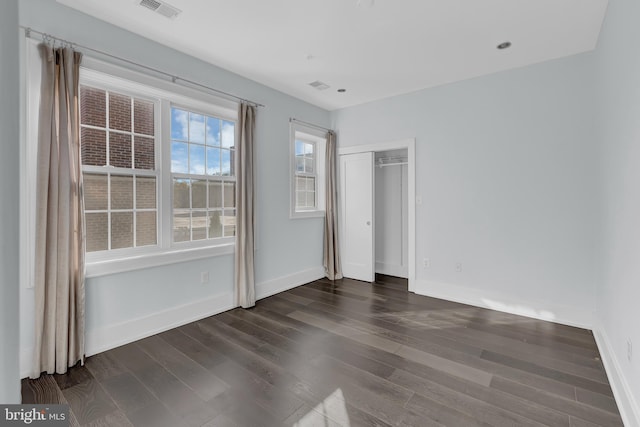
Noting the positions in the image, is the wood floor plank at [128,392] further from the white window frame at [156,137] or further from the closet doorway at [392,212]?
the closet doorway at [392,212]

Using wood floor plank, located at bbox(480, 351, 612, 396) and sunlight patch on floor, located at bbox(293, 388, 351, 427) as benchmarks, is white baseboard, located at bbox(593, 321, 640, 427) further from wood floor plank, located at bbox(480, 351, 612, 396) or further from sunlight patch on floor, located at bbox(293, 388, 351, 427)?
sunlight patch on floor, located at bbox(293, 388, 351, 427)

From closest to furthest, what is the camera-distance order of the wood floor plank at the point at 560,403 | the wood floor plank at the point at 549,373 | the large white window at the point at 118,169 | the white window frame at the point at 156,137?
the wood floor plank at the point at 560,403 → the wood floor plank at the point at 549,373 → the white window frame at the point at 156,137 → the large white window at the point at 118,169

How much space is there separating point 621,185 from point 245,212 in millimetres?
3326

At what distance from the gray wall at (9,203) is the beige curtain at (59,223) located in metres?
2.29

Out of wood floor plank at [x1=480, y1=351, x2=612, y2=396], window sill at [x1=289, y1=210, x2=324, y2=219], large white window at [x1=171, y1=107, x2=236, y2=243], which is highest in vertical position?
large white window at [x1=171, y1=107, x2=236, y2=243]

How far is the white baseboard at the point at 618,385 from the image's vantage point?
68.2 inches

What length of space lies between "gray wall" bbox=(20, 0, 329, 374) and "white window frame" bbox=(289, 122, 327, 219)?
0.10 m

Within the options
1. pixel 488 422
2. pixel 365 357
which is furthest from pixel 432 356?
pixel 488 422

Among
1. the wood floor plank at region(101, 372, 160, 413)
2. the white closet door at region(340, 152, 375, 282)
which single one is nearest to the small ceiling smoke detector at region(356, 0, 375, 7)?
the white closet door at region(340, 152, 375, 282)

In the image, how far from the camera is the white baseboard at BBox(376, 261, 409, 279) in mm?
5195

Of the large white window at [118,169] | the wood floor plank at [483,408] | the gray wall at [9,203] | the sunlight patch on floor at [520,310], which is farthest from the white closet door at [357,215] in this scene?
the gray wall at [9,203]

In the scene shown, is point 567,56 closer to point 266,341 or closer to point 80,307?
point 266,341

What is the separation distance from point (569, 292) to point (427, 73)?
9.41 feet

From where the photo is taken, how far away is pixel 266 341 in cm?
285
